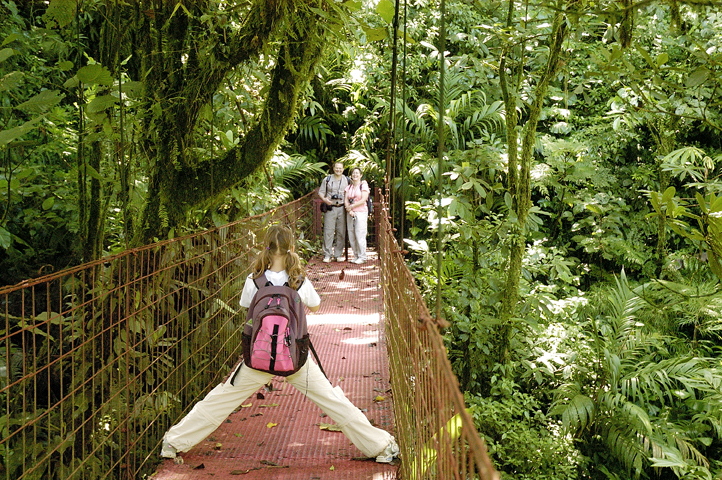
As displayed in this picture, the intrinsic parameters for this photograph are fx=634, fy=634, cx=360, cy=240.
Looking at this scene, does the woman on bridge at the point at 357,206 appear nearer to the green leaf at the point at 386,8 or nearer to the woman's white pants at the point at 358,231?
the woman's white pants at the point at 358,231

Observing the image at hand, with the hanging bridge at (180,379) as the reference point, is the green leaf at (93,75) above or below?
above

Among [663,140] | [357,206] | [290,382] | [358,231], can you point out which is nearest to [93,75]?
[290,382]

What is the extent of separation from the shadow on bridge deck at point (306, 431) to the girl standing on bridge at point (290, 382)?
114 millimetres

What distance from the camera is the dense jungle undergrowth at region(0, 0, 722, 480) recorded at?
10.4ft

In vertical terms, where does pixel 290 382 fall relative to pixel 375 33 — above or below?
below

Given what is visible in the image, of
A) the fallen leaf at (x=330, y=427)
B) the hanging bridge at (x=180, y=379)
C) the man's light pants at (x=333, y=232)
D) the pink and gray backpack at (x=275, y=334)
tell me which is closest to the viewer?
the hanging bridge at (x=180, y=379)

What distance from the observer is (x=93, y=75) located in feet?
7.46

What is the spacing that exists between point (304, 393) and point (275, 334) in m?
0.38

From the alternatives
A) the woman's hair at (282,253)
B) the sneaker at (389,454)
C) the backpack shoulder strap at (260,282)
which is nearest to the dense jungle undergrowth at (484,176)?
the woman's hair at (282,253)

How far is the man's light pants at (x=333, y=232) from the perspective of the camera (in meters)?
8.65

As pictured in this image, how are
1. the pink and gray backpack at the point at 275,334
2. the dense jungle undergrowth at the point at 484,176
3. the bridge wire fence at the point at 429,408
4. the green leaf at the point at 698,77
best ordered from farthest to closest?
1. the dense jungle undergrowth at the point at 484,176
2. the pink and gray backpack at the point at 275,334
3. the green leaf at the point at 698,77
4. the bridge wire fence at the point at 429,408

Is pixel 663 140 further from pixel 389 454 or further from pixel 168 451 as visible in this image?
pixel 168 451

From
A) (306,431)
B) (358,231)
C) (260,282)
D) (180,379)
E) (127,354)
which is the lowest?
(306,431)

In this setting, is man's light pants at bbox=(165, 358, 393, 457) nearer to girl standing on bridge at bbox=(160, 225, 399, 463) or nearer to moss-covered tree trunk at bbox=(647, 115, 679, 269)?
girl standing on bridge at bbox=(160, 225, 399, 463)
